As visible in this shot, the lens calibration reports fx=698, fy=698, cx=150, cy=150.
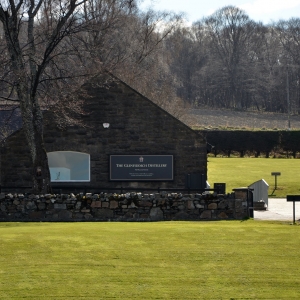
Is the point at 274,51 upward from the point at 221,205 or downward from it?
upward

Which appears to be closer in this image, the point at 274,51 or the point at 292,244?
the point at 292,244

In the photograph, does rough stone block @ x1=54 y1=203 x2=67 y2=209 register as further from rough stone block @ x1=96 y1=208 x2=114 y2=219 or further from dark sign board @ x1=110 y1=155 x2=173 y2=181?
dark sign board @ x1=110 y1=155 x2=173 y2=181

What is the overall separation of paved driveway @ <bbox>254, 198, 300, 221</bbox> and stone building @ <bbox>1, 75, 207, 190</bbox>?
345cm

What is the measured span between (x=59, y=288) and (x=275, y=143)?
198 feet

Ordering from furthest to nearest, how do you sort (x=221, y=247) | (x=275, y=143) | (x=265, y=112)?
(x=265, y=112), (x=275, y=143), (x=221, y=247)

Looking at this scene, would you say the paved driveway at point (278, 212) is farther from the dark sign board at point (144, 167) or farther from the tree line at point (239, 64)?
the tree line at point (239, 64)

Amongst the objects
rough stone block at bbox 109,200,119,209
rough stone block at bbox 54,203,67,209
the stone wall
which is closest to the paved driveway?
the stone wall

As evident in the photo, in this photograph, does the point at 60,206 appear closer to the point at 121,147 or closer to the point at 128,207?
the point at 128,207

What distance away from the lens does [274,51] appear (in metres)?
115

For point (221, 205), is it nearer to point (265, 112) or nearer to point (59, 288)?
point (59, 288)

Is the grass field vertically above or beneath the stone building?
beneath

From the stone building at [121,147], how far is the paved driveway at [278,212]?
3448mm

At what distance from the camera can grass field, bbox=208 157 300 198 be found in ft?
130

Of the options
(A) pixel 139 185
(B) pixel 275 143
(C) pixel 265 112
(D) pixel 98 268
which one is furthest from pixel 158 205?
(C) pixel 265 112
